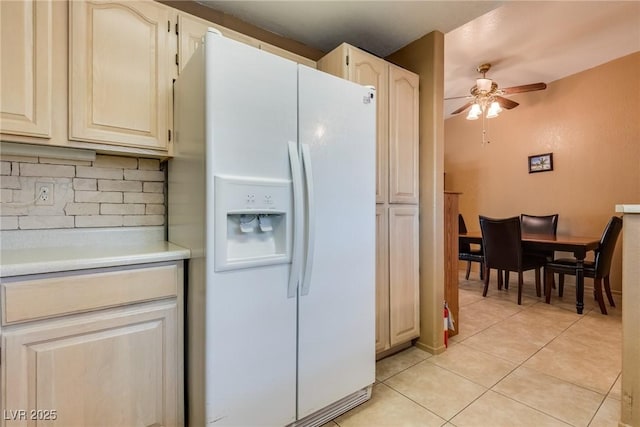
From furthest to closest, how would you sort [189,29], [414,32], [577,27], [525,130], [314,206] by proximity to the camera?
1. [525,130]
2. [577,27]
3. [414,32]
4. [189,29]
5. [314,206]

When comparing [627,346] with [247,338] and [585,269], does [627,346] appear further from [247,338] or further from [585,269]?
[585,269]

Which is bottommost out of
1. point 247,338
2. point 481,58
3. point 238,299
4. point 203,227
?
point 247,338

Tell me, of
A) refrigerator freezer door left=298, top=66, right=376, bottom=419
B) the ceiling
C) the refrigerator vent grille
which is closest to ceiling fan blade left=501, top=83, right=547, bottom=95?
the ceiling

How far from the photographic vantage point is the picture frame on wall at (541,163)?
4066 mm

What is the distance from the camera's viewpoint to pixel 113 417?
1.13 metres

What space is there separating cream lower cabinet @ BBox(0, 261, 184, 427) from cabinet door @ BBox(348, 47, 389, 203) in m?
1.34

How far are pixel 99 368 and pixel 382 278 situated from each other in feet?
5.10

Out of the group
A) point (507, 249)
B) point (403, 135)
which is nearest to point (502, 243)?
point (507, 249)

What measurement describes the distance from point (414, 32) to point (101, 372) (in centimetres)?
271

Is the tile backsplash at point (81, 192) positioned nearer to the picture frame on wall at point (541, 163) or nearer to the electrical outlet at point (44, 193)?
the electrical outlet at point (44, 193)

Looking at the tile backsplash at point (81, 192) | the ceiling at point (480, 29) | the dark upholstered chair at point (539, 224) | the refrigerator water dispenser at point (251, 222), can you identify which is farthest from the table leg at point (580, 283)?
the tile backsplash at point (81, 192)

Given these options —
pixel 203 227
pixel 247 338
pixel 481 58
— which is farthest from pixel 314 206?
pixel 481 58

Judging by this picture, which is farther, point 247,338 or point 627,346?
point 627,346

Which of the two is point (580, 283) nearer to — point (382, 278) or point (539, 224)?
point (539, 224)
